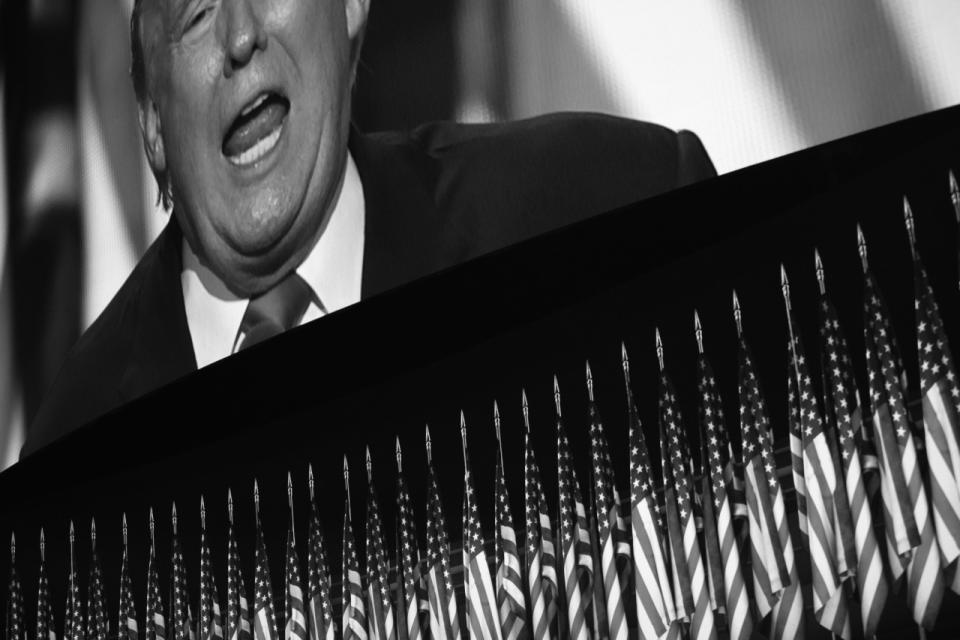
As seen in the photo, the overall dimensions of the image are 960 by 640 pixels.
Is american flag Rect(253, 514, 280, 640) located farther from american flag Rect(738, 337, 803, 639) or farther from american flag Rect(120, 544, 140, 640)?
american flag Rect(738, 337, 803, 639)

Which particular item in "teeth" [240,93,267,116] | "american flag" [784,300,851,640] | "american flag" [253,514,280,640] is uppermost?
"teeth" [240,93,267,116]

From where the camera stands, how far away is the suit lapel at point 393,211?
9.30m

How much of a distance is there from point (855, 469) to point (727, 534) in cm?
99

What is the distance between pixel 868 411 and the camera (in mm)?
10094

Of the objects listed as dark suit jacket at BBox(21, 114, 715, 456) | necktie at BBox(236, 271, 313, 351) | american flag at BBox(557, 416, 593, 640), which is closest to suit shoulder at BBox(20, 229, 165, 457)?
dark suit jacket at BBox(21, 114, 715, 456)

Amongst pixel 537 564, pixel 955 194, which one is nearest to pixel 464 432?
pixel 537 564

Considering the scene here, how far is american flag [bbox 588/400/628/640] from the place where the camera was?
30.6 feet

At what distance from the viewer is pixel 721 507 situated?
927 cm

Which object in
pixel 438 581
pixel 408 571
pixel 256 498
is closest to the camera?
pixel 438 581

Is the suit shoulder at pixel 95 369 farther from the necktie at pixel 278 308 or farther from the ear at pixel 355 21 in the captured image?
the ear at pixel 355 21

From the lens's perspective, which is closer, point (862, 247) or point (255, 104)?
point (862, 247)

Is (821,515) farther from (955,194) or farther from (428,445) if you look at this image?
(428,445)

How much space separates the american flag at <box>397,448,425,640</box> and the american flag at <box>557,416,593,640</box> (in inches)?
48.0

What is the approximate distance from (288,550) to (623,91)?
5.03 meters
